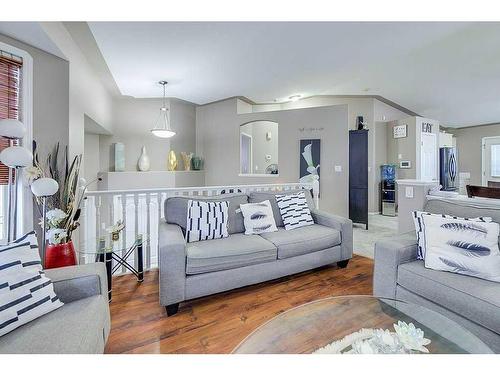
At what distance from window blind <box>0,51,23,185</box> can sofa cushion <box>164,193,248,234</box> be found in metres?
1.37

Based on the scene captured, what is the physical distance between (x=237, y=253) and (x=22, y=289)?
1346mm

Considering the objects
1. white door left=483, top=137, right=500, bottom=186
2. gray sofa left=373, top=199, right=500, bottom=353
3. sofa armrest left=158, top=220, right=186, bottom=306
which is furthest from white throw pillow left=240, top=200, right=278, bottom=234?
white door left=483, top=137, right=500, bottom=186

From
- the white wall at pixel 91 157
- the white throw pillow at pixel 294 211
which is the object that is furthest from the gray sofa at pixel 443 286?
the white wall at pixel 91 157

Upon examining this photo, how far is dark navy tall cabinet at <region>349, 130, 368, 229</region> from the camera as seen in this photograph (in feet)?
15.7

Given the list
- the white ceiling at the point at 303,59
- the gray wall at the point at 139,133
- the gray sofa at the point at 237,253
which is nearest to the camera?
the gray sofa at the point at 237,253

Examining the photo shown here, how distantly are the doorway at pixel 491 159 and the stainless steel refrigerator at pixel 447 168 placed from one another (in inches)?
77.0

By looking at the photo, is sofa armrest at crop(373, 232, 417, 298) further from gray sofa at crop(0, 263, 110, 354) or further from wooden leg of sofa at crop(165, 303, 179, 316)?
gray sofa at crop(0, 263, 110, 354)

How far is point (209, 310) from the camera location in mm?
1965

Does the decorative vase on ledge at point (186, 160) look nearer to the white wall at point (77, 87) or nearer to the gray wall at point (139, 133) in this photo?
the gray wall at point (139, 133)

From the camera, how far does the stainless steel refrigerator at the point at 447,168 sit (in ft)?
21.9

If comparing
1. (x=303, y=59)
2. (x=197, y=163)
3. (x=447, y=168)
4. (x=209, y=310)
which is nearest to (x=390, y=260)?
(x=209, y=310)

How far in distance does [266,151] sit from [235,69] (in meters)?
3.52

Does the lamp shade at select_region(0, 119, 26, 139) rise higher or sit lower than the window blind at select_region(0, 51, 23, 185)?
lower

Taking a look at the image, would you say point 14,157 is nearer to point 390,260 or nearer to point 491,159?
point 390,260
